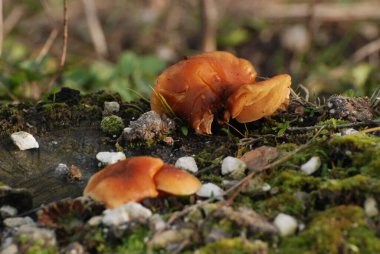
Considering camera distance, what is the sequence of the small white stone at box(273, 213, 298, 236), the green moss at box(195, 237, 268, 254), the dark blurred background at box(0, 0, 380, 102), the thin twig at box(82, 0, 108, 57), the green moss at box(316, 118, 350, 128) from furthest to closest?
the thin twig at box(82, 0, 108, 57) < the dark blurred background at box(0, 0, 380, 102) < the green moss at box(316, 118, 350, 128) < the small white stone at box(273, 213, 298, 236) < the green moss at box(195, 237, 268, 254)

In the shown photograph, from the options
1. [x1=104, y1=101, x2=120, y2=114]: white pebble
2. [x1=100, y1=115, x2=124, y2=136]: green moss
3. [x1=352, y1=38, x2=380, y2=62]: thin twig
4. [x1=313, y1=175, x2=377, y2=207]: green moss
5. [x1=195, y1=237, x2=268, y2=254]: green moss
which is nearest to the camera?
[x1=195, y1=237, x2=268, y2=254]: green moss

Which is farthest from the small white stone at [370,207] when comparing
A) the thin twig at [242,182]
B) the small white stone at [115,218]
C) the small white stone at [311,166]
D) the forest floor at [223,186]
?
the small white stone at [115,218]

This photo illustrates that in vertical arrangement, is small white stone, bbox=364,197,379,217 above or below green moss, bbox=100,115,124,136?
above

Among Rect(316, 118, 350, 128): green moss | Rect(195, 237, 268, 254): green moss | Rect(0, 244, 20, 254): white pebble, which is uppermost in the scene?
Rect(316, 118, 350, 128): green moss

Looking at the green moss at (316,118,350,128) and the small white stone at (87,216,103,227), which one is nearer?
the small white stone at (87,216,103,227)

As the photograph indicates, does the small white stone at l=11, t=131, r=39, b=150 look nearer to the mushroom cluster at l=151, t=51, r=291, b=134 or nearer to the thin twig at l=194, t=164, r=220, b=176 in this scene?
the mushroom cluster at l=151, t=51, r=291, b=134

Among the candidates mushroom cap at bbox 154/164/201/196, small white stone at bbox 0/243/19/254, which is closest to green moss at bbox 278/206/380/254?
mushroom cap at bbox 154/164/201/196
